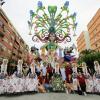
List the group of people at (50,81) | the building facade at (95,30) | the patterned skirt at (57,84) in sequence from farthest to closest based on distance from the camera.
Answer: the building facade at (95,30) → the patterned skirt at (57,84) → the group of people at (50,81)

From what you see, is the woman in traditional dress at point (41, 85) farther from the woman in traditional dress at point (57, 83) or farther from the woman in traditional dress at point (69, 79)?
the woman in traditional dress at point (69, 79)

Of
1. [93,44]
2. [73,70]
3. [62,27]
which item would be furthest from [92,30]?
[73,70]

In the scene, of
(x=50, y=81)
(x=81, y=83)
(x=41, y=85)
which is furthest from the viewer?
(x=50, y=81)

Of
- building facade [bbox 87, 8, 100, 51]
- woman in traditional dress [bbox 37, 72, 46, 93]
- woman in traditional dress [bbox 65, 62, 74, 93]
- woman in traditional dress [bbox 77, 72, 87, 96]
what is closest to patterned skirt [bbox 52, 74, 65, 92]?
woman in traditional dress [bbox 65, 62, 74, 93]

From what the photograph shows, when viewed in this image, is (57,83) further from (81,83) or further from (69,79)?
(81,83)

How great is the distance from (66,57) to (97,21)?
54789 millimetres

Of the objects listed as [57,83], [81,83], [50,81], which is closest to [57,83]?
[57,83]

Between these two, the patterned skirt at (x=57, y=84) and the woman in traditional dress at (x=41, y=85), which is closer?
the woman in traditional dress at (x=41, y=85)

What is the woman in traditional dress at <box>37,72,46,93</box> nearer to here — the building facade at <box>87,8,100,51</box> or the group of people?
the group of people

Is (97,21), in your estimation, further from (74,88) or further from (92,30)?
(74,88)

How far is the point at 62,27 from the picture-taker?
845 inches

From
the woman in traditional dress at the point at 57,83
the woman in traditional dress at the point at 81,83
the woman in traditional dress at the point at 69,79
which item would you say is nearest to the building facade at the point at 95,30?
the woman in traditional dress at the point at 69,79

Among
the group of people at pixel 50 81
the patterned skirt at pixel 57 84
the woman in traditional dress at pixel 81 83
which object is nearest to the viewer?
the group of people at pixel 50 81

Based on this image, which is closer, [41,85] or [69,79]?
[41,85]
